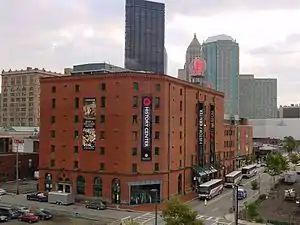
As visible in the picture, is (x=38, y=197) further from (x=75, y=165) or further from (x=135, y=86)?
(x=135, y=86)

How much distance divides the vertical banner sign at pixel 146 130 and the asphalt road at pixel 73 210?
11.5 m

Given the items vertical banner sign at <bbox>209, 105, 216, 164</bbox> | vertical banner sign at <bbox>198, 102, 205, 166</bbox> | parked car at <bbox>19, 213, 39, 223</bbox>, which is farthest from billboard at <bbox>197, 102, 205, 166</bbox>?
parked car at <bbox>19, 213, 39, 223</bbox>

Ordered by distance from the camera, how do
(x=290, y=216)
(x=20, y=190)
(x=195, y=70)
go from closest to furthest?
1. (x=290, y=216)
2. (x=20, y=190)
3. (x=195, y=70)

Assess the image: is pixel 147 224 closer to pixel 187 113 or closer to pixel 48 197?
pixel 48 197

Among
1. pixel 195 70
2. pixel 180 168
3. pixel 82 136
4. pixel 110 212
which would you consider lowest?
pixel 110 212

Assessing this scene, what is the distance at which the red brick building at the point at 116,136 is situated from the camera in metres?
77.4

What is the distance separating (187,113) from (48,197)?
31641 millimetres

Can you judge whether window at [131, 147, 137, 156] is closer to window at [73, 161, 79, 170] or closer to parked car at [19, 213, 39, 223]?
window at [73, 161, 79, 170]

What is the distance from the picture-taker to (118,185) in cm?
7675

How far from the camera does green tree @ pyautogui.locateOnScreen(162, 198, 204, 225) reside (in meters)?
48.9

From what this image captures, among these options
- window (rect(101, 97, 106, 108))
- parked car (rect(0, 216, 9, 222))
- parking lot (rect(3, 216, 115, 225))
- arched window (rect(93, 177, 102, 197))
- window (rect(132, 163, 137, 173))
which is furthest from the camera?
window (rect(101, 97, 106, 108))

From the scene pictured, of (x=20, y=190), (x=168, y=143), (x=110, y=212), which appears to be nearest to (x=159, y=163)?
(x=168, y=143)

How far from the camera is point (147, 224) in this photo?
62.2 metres

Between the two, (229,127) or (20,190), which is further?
(229,127)
